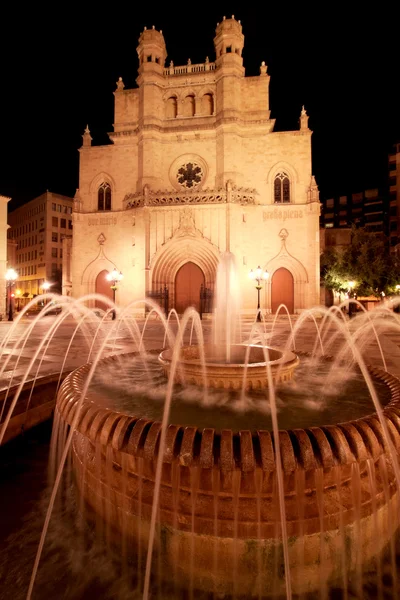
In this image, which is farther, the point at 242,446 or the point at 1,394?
the point at 1,394

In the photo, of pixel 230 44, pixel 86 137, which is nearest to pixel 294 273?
pixel 230 44

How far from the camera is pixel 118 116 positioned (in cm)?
2811

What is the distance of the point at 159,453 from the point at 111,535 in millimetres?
1492

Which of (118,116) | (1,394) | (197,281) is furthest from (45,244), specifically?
(1,394)

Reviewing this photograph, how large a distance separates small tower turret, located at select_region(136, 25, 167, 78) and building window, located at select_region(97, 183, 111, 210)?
378 inches

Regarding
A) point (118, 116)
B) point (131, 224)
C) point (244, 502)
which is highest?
point (118, 116)

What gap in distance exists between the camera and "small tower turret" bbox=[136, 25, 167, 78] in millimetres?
26609

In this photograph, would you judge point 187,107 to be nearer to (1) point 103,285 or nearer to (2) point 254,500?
(1) point 103,285

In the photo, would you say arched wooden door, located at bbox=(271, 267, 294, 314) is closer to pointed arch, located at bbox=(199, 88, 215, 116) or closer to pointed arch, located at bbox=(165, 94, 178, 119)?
pointed arch, located at bbox=(199, 88, 215, 116)

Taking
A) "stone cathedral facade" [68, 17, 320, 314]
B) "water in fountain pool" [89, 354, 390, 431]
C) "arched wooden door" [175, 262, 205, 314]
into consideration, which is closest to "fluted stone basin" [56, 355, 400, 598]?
"water in fountain pool" [89, 354, 390, 431]

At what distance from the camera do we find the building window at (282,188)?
25.6m

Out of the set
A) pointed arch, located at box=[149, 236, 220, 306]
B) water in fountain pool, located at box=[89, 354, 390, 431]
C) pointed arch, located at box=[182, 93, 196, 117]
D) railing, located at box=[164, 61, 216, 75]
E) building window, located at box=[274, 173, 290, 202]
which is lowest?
water in fountain pool, located at box=[89, 354, 390, 431]

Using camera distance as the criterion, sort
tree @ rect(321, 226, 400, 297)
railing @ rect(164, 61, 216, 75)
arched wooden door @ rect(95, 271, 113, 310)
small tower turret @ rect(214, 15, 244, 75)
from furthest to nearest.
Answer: tree @ rect(321, 226, 400, 297) < railing @ rect(164, 61, 216, 75) < arched wooden door @ rect(95, 271, 113, 310) < small tower turret @ rect(214, 15, 244, 75)

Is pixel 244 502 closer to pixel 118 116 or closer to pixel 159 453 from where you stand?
pixel 159 453
